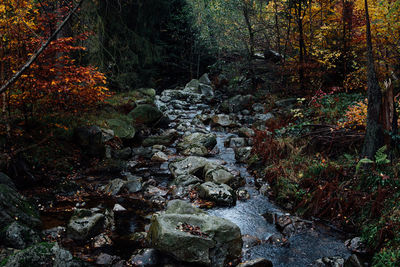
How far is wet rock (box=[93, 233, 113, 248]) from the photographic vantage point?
4.67 meters

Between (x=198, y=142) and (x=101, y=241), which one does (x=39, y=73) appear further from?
(x=198, y=142)

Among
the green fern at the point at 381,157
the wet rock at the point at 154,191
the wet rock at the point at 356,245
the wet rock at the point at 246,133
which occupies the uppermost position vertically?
the green fern at the point at 381,157

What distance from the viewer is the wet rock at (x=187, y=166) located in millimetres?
8200

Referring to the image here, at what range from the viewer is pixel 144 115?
528 inches

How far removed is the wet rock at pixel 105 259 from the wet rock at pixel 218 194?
284cm

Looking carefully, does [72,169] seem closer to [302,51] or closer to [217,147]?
[217,147]

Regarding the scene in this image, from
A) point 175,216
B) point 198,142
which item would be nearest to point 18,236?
point 175,216

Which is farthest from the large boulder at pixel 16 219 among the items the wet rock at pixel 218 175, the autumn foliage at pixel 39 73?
the wet rock at pixel 218 175

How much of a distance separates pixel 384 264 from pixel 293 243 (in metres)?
1.47

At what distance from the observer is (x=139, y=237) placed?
5.00 metres

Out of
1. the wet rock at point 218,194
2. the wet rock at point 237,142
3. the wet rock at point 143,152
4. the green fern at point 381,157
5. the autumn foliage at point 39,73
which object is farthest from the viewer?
the wet rock at point 237,142

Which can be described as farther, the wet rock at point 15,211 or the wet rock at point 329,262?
the wet rock at point 329,262

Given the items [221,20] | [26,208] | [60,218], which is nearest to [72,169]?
[60,218]

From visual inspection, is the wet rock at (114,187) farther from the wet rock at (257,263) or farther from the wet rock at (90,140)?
the wet rock at (257,263)
